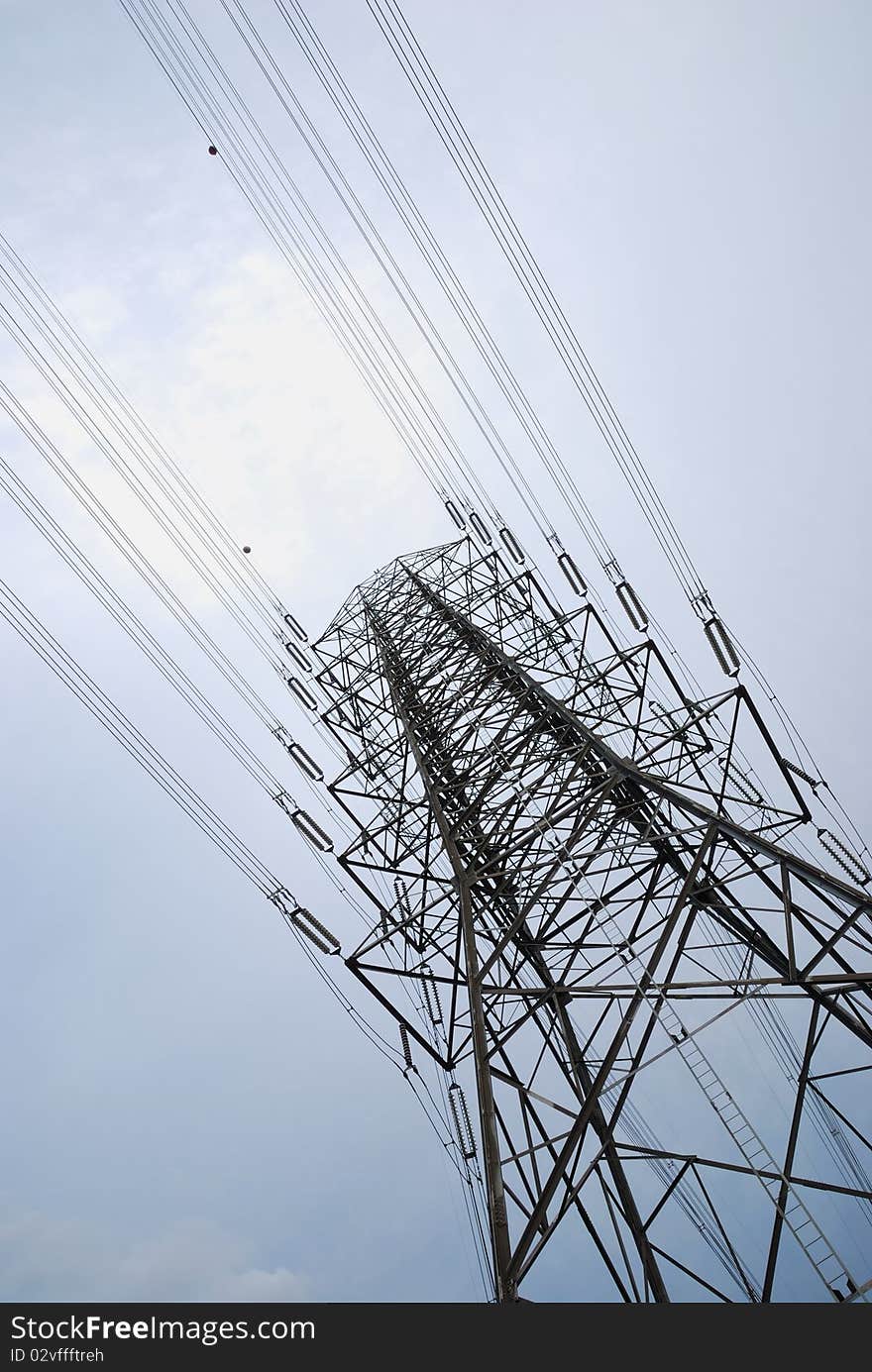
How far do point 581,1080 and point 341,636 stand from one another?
394 inches

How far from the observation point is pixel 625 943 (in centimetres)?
778

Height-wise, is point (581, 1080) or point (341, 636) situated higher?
point (341, 636)

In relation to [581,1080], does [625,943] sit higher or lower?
higher

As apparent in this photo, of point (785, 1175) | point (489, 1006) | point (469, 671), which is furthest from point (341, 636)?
point (785, 1175)

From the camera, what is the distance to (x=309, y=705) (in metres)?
15.4

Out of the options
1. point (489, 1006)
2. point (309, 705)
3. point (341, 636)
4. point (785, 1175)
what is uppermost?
point (341, 636)
